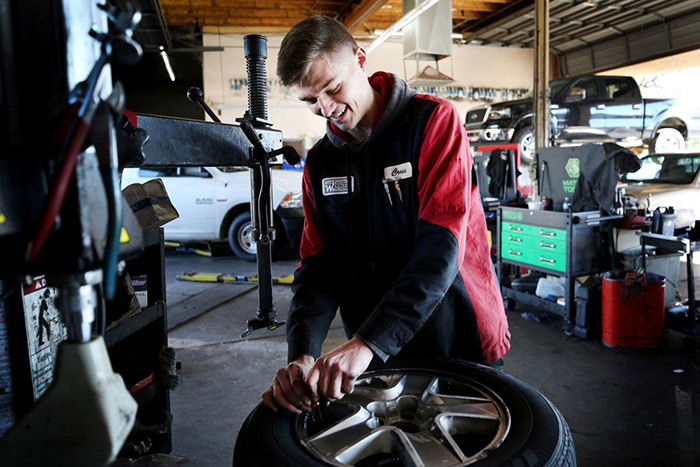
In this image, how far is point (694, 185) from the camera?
6.93 metres

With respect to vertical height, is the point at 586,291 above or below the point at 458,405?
below

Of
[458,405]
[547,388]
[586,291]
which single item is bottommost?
[547,388]

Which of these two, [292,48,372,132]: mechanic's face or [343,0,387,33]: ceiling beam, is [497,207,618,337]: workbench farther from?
[343,0,387,33]: ceiling beam

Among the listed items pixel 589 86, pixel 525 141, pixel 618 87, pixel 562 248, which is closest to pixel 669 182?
pixel 525 141

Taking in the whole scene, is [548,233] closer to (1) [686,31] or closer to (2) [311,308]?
(2) [311,308]

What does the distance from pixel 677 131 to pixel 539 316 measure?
8.34 meters

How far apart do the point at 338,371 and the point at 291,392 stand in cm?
15

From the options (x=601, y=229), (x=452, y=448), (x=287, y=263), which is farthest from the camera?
(x=287, y=263)

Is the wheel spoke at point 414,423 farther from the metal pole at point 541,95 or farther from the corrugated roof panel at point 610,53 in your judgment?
the corrugated roof panel at point 610,53

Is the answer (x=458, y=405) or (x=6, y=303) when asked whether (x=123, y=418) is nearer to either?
(x=458, y=405)

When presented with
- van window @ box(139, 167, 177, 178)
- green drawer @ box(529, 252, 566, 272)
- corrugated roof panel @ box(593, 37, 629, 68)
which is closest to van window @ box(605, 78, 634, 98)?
corrugated roof panel @ box(593, 37, 629, 68)

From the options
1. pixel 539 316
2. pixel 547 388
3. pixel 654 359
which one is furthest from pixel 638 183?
pixel 547 388

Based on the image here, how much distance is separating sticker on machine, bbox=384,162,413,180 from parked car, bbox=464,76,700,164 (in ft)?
26.9

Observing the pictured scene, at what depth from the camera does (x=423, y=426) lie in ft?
4.24
